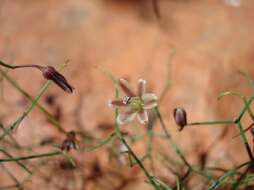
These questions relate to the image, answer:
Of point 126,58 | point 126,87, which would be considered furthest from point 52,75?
point 126,58

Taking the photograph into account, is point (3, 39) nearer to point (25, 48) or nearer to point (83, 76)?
point (25, 48)

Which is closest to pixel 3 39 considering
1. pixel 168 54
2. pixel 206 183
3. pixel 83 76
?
pixel 83 76

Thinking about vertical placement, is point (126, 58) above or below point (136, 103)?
above

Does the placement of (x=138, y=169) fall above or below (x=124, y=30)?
below

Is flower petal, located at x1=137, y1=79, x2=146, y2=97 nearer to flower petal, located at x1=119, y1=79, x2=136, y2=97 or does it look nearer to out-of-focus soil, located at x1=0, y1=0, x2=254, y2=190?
flower petal, located at x1=119, y1=79, x2=136, y2=97

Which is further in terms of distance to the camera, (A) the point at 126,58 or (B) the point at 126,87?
(A) the point at 126,58

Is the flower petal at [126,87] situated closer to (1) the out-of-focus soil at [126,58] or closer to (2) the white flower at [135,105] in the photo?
(2) the white flower at [135,105]

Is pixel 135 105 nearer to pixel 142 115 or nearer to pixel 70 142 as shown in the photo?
pixel 142 115
